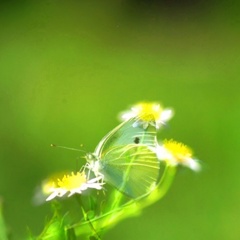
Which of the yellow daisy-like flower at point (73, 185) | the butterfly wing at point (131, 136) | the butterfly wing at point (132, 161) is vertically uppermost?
the butterfly wing at point (131, 136)

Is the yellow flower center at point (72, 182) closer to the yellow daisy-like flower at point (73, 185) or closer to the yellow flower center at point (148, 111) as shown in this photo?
the yellow daisy-like flower at point (73, 185)

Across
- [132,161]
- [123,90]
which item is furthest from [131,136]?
[123,90]

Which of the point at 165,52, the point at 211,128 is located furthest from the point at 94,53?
the point at 211,128

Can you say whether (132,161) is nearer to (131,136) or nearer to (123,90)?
(131,136)

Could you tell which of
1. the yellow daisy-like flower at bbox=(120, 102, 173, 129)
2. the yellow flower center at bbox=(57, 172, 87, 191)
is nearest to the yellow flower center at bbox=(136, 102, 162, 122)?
the yellow daisy-like flower at bbox=(120, 102, 173, 129)

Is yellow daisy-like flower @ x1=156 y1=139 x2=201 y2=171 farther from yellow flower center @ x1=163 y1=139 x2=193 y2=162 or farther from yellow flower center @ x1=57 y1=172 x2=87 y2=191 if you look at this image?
yellow flower center @ x1=57 y1=172 x2=87 y2=191

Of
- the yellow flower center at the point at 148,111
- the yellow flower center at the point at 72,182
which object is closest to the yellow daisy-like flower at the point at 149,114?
the yellow flower center at the point at 148,111
